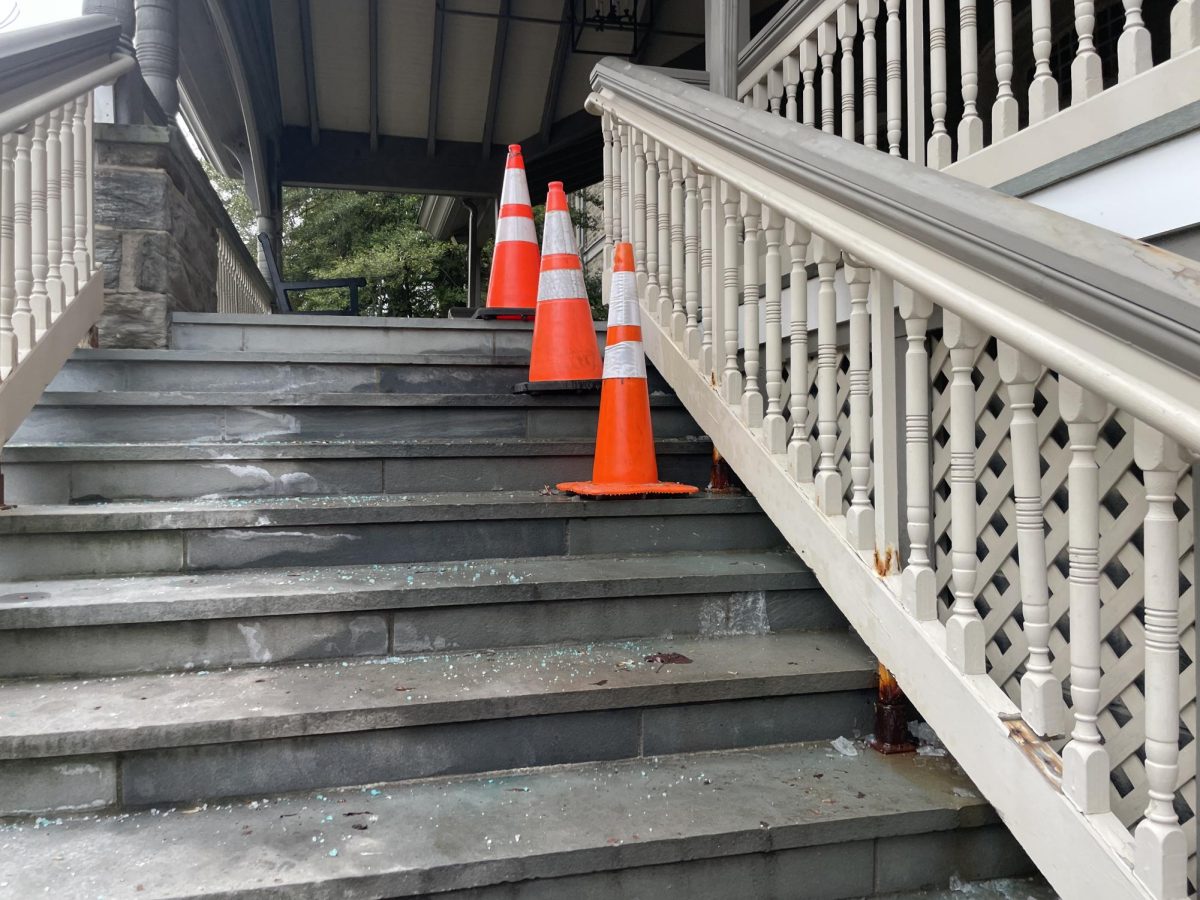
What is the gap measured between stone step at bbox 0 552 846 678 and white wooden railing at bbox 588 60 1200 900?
269mm

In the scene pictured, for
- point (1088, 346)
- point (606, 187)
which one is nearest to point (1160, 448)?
point (1088, 346)

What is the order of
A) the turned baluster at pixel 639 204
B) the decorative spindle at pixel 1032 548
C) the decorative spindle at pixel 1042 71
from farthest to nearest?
the turned baluster at pixel 639 204 → the decorative spindle at pixel 1042 71 → the decorative spindle at pixel 1032 548

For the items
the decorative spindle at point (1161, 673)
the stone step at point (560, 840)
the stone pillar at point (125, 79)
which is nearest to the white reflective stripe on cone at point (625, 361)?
the stone step at point (560, 840)

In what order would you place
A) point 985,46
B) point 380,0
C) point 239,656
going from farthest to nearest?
point 380,0 < point 985,46 < point 239,656

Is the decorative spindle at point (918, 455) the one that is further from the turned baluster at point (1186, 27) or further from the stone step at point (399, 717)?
the turned baluster at point (1186, 27)

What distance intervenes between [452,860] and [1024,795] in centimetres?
96

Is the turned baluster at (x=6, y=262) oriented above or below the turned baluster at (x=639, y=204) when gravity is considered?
below

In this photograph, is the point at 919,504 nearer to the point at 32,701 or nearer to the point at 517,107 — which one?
the point at 32,701

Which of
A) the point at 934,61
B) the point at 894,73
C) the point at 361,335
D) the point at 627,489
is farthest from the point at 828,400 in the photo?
the point at 361,335

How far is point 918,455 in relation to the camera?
155 cm

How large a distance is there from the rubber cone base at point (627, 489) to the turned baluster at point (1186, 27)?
5.12 ft

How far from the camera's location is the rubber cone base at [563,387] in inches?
118

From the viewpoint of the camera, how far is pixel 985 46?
509cm

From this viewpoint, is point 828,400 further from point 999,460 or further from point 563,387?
point 563,387
